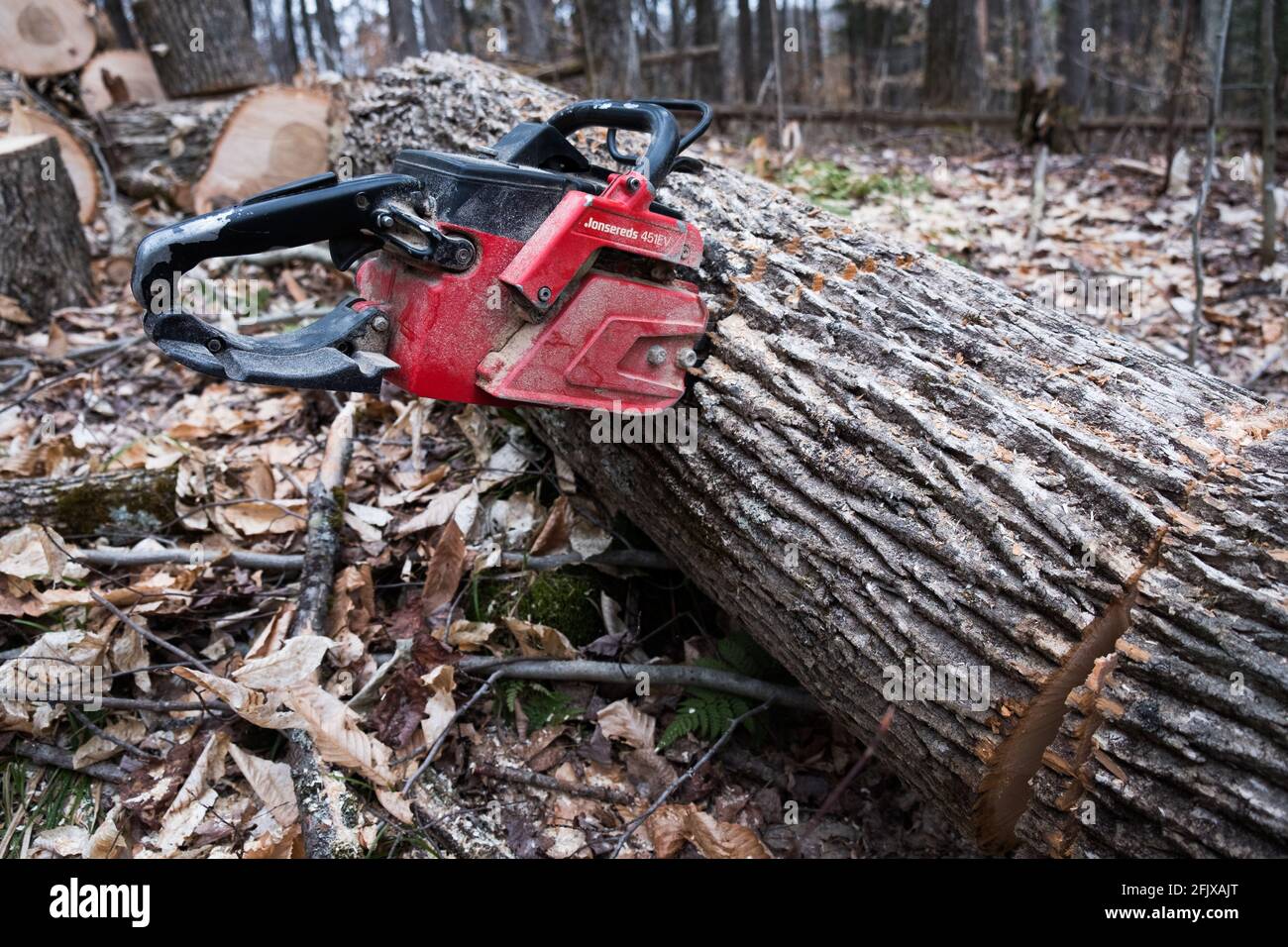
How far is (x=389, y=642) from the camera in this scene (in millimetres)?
2637

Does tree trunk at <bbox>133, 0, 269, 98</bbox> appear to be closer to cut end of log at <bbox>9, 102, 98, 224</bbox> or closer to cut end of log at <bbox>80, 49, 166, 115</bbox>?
cut end of log at <bbox>80, 49, 166, 115</bbox>

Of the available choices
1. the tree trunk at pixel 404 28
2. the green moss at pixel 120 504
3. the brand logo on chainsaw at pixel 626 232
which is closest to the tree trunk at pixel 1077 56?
the tree trunk at pixel 404 28

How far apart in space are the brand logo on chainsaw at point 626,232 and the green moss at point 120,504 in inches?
74.7

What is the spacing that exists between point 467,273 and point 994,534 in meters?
1.33

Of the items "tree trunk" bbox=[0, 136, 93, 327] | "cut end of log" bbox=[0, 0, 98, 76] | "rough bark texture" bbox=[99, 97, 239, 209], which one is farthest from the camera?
"cut end of log" bbox=[0, 0, 98, 76]

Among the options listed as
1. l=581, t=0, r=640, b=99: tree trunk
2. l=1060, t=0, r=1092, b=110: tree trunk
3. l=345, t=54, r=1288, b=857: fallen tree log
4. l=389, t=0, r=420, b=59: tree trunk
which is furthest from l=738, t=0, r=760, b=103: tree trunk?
l=345, t=54, r=1288, b=857: fallen tree log

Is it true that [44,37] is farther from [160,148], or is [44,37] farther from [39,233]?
[39,233]

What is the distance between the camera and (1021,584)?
1761 mm

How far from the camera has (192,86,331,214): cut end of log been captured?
5.65 meters

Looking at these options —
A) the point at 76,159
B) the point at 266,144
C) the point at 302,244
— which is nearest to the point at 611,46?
the point at 266,144

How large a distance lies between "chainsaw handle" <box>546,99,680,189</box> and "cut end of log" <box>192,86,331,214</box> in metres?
3.94

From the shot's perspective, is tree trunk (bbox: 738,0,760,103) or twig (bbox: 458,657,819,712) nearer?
twig (bbox: 458,657,819,712)

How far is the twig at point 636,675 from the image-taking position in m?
2.49

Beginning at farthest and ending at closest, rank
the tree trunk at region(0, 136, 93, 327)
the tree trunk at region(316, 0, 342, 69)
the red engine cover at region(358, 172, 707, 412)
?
the tree trunk at region(316, 0, 342, 69) → the tree trunk at region(0, 136, 93, 327) → the red engine cover at region(358, 172, 707, 412)
